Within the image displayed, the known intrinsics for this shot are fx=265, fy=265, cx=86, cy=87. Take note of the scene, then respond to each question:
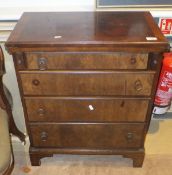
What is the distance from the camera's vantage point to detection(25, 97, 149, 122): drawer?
1443 mm

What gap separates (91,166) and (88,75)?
770 millimetres

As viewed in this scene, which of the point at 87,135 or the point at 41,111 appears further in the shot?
the point at 87,135

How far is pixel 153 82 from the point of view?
1.36 metres

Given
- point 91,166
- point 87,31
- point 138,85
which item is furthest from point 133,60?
point 91,166

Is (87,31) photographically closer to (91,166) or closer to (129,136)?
(129,136)

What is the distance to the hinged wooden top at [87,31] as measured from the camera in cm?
121

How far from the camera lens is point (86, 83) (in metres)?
1.37

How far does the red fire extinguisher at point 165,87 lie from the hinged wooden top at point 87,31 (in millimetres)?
316

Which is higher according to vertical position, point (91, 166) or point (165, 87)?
point (165, 87)

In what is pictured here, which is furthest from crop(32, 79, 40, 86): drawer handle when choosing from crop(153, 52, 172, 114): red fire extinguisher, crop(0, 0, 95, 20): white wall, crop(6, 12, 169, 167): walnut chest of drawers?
crop(153, 52, 172, 114): red fire extinguisher

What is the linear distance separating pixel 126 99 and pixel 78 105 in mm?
265

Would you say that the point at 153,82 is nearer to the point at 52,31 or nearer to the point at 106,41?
the point at 106,41

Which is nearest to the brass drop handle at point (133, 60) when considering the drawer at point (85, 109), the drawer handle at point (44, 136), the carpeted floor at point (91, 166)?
the drawer at point (85, 109)

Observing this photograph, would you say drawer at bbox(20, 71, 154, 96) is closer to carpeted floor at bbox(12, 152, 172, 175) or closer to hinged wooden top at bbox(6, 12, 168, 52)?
hinged wooden top at bbox(6, 12, 168, 52)
